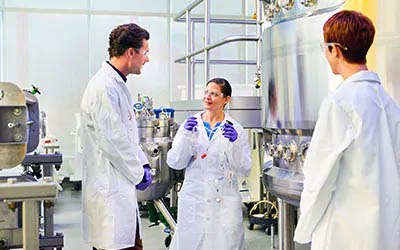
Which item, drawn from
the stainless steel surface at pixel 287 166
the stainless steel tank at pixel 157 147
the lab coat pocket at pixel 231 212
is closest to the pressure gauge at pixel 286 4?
the stainless steel surface at pixel 287 166

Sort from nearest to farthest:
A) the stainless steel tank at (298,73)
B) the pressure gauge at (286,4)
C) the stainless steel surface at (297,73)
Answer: the stainless steel tank at (298,73)
the stainless steel surface at (297,73)
the pressure gauge at (286,4)

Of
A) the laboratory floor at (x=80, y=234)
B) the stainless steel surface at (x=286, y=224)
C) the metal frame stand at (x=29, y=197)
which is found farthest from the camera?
the laboratory floor at (x=80, y=234)

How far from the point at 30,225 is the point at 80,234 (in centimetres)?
266

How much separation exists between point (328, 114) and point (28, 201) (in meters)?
0.81

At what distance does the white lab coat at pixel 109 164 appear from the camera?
1.78 metres

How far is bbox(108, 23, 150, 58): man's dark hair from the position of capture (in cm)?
186

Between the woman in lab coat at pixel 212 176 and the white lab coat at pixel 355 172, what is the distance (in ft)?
3.67

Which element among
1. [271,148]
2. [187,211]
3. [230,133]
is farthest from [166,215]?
[271,148]

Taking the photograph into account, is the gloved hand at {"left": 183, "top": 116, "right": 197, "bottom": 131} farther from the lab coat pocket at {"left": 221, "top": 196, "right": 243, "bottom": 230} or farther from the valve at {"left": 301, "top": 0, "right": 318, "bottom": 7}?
the valve at {"left": 301, "top": 0, "right": 318, "bottom": 7}

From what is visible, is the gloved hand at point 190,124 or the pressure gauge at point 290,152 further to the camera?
the gloved hand at point 190,124

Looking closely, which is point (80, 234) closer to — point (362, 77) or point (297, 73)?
point (297, 73)

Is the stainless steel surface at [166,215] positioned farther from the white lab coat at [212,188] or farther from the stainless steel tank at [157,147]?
the white lab coat at [212,188]

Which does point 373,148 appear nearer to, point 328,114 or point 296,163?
point 328,114

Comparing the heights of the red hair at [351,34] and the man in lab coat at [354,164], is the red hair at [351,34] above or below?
above
